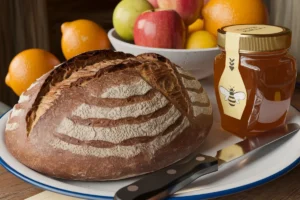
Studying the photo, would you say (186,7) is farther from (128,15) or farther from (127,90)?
(127,90)

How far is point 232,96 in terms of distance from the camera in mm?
699

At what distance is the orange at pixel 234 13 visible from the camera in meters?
0.85

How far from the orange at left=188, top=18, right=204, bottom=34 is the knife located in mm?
375

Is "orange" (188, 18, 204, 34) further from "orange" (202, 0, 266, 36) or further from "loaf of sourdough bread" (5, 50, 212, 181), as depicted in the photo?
"loaf of sourdough bread" (5, 50, 212, 181)

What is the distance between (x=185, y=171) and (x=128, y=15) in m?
0.48

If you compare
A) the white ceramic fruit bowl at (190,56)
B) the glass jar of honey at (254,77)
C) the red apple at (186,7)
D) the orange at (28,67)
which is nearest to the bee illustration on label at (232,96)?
the glass jar of honey at (254,77)

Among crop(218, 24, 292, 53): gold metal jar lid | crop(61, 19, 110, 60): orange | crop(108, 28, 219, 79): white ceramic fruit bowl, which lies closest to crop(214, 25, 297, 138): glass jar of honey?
crop(218, 24, 292, 53): gold metal jar lid

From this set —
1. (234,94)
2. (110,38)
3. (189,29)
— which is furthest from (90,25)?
(234,94)

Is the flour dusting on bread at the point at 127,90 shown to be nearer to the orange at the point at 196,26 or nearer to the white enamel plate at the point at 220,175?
the white enamel plate at the point at 220,175

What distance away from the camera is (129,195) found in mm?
490

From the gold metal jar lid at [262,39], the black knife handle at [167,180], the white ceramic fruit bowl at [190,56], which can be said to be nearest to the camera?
the black knife handle at [167,180]

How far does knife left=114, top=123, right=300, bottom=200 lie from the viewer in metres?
0.50

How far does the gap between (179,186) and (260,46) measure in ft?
0.80

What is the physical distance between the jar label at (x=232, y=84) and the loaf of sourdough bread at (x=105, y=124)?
7 centimetres
